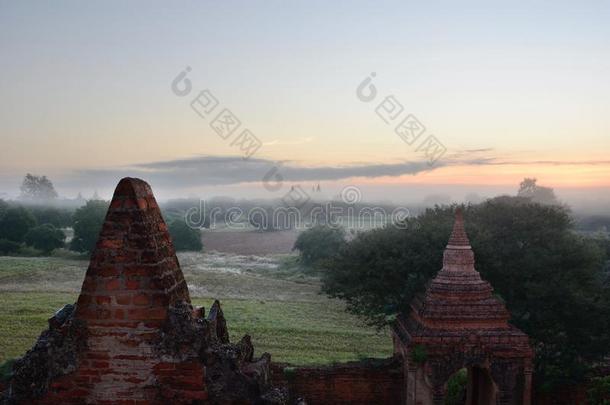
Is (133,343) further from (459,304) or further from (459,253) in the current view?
(459,253)

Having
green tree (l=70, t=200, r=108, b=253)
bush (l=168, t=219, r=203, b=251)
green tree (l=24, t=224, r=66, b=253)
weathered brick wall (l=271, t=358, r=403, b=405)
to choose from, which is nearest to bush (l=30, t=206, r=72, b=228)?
green tree (l=24, t=224, r=66, b=253)

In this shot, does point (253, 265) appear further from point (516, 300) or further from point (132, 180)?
point (132, 180)

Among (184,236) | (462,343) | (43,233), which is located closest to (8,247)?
(43,233)

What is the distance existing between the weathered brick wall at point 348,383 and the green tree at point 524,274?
3.24 m

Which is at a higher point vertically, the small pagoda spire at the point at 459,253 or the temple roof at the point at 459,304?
the small pagoda spire at the point at 459,253

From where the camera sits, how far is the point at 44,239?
6066cm

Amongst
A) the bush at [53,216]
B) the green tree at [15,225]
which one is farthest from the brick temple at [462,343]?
the bush at [53,216]

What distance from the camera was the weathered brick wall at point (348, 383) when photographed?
16484 millimetres

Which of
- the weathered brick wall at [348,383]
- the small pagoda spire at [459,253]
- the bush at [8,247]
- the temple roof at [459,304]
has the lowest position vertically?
the weathered brick wall at [348,383]

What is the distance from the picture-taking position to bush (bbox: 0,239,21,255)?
60.3 meters

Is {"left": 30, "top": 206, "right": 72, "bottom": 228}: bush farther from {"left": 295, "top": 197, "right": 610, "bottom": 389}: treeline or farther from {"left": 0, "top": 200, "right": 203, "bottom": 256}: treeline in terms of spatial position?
{"left": 295, "top": 197, "right": 610, "bottom": 389}: treeline

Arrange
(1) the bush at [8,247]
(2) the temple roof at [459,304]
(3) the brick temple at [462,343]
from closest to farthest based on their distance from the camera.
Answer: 1. (3) the brick temple at [462,343]
2. (2) the temple roof at [459,304]
3. (1) the bush at [8,247]

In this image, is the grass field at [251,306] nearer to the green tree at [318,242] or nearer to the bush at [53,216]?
the green tree at [318,242]

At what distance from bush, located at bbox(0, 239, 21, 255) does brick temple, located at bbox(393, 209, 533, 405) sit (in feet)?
184
